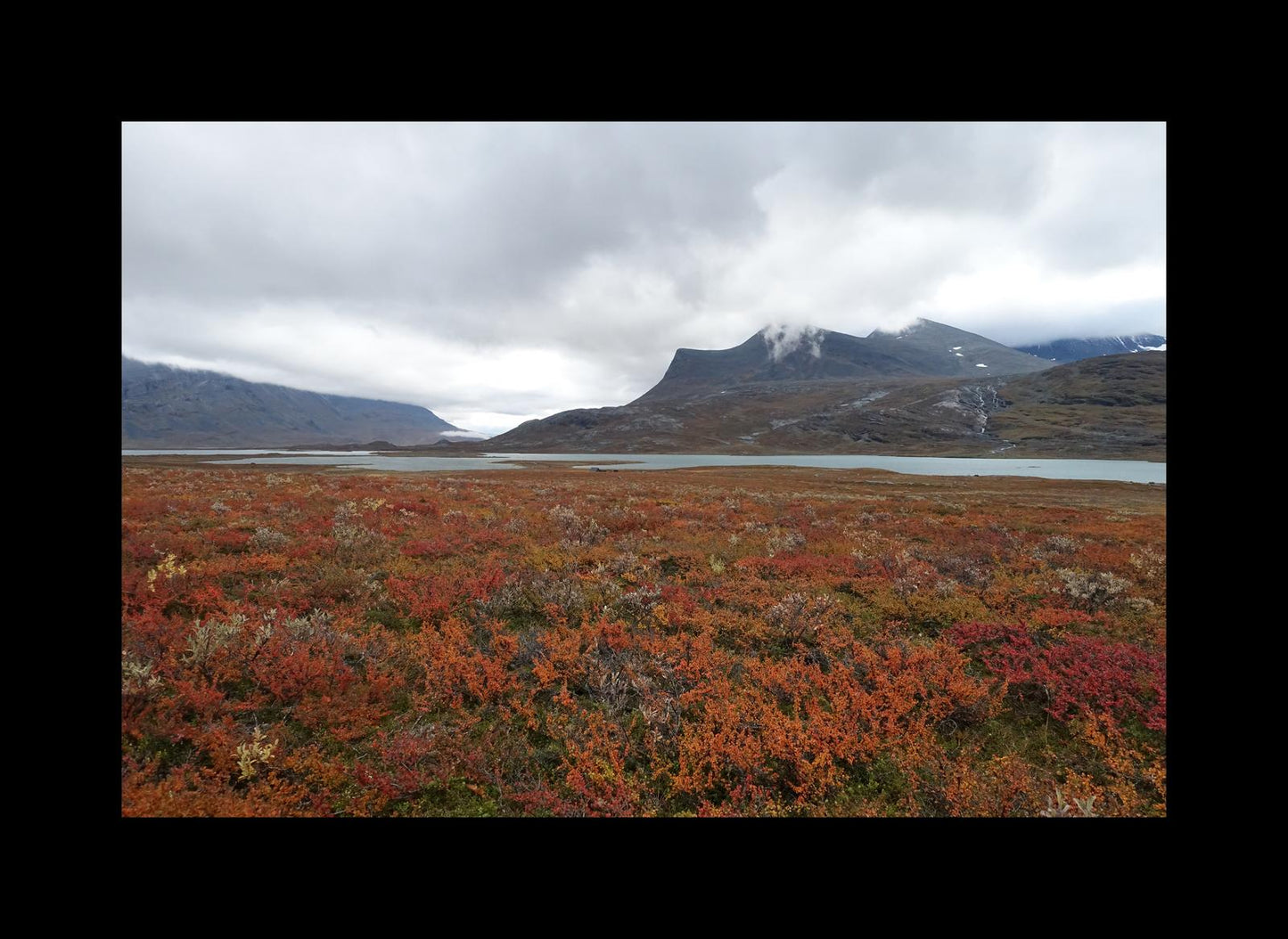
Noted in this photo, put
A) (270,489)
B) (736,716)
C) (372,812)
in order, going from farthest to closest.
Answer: (270,489) → (736,716) → (372,812)

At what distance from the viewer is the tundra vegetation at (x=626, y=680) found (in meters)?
4.41

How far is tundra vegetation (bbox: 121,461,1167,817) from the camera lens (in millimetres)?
4406

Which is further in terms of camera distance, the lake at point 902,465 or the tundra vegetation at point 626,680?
the lake at point 902,465

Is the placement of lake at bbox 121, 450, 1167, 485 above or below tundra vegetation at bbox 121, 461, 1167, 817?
above

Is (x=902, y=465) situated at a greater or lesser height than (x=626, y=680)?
greater

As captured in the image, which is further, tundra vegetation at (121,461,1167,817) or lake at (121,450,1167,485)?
lake at (121,450,1167,485)

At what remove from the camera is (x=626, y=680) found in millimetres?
6273

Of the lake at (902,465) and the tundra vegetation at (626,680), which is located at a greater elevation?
the lake at (902,465)
